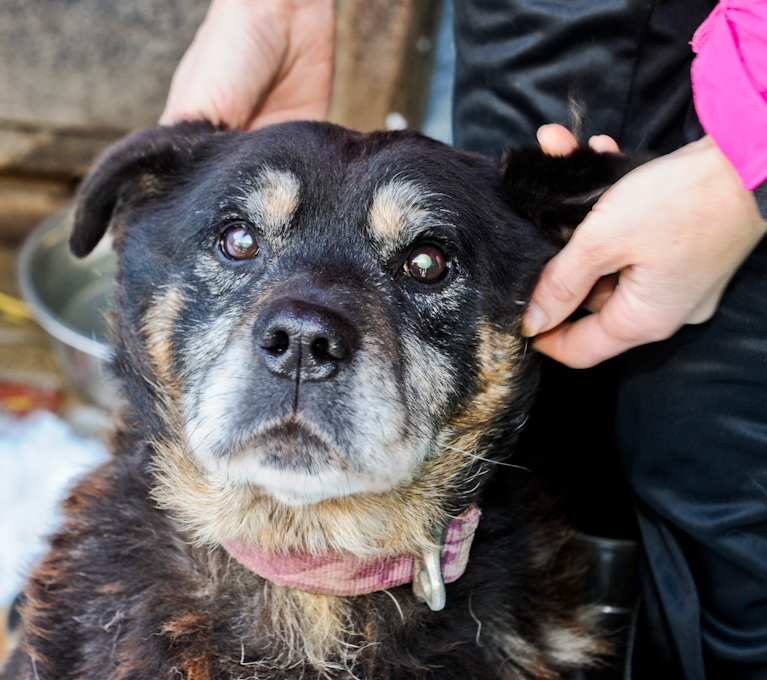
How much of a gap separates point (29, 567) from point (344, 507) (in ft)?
3.29

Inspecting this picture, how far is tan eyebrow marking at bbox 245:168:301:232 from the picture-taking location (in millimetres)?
2035

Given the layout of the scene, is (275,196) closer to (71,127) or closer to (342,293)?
(342,293)

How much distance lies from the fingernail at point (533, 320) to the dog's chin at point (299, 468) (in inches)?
22.1

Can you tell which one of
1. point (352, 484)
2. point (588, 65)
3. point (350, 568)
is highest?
point (588, 65)

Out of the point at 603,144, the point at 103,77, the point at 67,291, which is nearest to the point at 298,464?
the point at 603,144

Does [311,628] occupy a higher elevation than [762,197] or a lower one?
lower

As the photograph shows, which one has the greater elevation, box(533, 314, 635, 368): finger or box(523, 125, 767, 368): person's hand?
box(523, 125, 767, 368): person's hand

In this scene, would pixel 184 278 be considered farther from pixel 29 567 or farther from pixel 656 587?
pixel 656 587

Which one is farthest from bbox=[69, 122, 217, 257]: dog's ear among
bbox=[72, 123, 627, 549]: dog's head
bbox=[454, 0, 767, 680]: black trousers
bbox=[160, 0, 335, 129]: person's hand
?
bbox=[454, 0, 767, 680]: black trousers

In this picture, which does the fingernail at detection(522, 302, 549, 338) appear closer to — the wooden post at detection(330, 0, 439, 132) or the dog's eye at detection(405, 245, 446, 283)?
the dog's eye at detection(405, 245, 446, 283)

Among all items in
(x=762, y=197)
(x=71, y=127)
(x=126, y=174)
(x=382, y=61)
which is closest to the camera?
(x=762, y=197)

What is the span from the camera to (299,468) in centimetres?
176

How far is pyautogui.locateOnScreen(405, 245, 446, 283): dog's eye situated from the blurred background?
190cm

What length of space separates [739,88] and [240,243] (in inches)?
47.5
